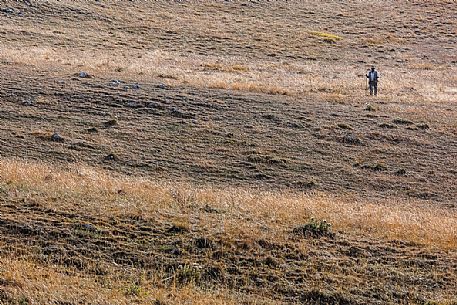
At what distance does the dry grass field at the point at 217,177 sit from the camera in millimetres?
12320

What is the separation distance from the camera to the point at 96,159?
71.8ft

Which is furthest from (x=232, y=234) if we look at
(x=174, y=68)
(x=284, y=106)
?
(x=174, y=68)

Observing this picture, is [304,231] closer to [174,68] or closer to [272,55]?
[174,68]

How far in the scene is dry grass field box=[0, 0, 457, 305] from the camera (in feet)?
40.4

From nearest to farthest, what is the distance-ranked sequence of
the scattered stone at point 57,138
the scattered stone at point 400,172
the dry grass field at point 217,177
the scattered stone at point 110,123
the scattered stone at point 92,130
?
the dry grass field at point 217,177 → the scattered stone at point 400,172 → the scattered stone at point 57,138 → the scattered stone at point 92,130 → the scattered stone at point 110,123

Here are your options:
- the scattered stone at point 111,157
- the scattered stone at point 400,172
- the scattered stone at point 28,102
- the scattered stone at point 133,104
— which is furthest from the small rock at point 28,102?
the scattered stone at point 400,172

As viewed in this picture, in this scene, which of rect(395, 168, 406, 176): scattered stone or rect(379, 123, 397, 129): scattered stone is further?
rect(379, 123, 397, 129): scattered stone

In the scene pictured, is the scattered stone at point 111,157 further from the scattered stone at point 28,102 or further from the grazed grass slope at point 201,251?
the scattered stone at point 28,102

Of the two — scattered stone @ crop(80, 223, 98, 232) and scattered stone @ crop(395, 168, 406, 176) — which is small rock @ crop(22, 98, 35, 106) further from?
scattered stone @ crop(395, 168, 406, 176)

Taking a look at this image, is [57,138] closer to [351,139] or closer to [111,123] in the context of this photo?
[111,123]

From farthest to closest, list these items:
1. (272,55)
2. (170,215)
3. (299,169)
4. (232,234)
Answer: (272,55), (299,169), (170,215), (232,234)

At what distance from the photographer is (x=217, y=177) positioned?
21219mm

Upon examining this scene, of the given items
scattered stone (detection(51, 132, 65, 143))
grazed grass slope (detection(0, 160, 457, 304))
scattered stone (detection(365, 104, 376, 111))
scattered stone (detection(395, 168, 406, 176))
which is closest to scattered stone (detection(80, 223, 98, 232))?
grazed grass slope (detection(0, 160, 457, 304))

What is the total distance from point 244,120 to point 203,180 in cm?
653
